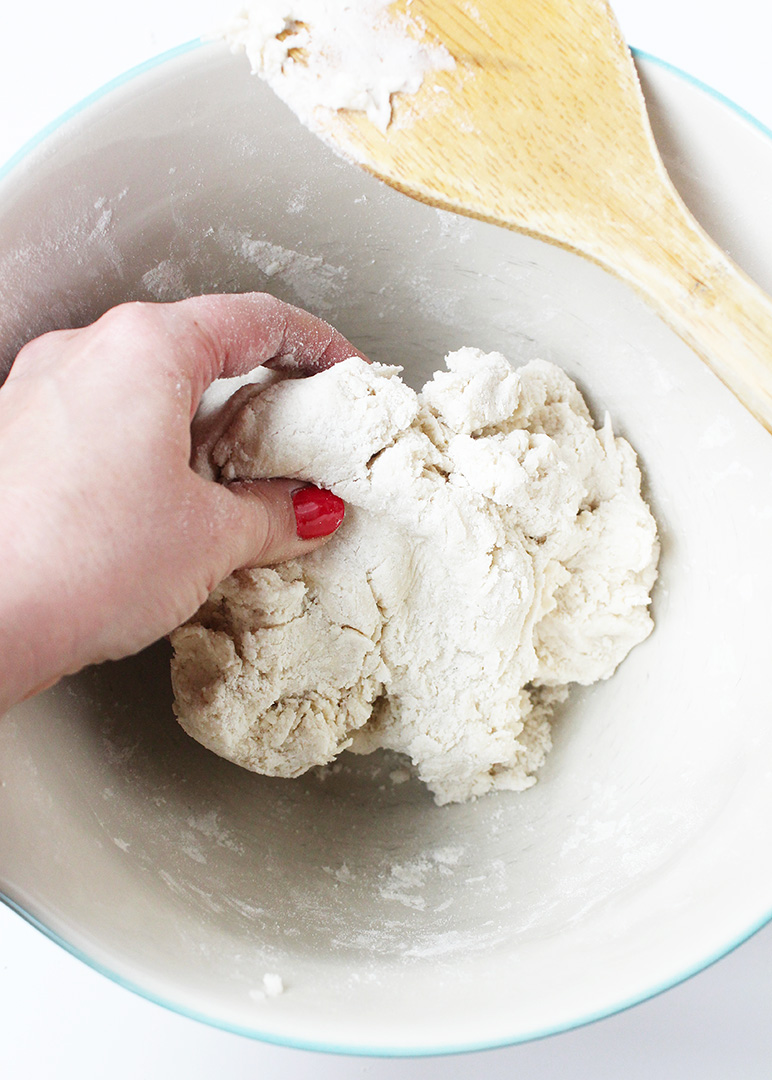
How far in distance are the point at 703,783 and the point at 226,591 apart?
67cm

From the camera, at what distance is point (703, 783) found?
1.06m

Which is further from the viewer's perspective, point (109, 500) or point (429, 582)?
point (429, 582)

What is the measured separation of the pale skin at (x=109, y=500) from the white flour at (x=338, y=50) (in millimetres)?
316

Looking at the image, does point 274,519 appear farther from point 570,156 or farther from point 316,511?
point 570,156

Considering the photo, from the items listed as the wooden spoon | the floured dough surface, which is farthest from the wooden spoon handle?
the floured dough surface

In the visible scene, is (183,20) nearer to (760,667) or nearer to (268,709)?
(268,709)

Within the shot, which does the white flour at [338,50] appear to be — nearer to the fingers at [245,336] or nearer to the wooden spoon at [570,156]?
the wooden spoon at [570,156]

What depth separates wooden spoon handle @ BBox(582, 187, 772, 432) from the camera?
3.04ft

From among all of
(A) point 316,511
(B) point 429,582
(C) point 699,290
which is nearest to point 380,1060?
(B) point 429,582

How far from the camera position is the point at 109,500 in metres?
0.76

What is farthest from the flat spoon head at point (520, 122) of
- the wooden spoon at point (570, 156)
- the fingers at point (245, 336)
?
the fingers at point (245, 336)

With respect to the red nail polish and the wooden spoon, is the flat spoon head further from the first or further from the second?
the red nail polish

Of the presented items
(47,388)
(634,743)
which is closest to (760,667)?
(634,743)

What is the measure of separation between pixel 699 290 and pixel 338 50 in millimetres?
514
